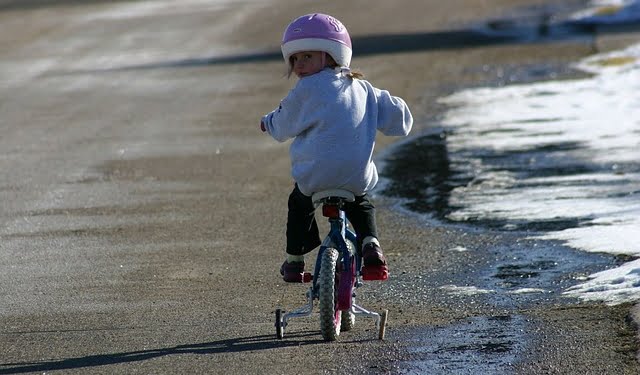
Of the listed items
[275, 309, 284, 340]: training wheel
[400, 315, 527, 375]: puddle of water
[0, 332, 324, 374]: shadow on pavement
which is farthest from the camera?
[275, 309, 284, 340]: training wheel

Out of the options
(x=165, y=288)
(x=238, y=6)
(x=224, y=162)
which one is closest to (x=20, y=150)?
(x=224, y=162)

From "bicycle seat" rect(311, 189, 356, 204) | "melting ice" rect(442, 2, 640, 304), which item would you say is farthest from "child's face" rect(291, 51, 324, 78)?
"melting ice" rect(442, 2, 640, 304)

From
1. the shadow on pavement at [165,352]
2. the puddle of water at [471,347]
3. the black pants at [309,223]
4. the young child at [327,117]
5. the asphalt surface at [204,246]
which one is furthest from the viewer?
the black pants at [309,223]

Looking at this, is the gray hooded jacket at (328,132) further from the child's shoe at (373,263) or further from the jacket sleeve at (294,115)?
the child's shoe at (373,263)

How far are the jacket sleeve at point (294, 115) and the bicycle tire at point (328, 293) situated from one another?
61cm

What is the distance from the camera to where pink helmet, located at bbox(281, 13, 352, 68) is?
255 inches

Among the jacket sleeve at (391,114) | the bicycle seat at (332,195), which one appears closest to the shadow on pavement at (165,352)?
the bicycle seat at (332,195)

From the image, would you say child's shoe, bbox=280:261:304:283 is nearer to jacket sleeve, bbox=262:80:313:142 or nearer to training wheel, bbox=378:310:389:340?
training wheel, bbox=378:310:389:340

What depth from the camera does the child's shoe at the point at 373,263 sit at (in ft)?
22.0

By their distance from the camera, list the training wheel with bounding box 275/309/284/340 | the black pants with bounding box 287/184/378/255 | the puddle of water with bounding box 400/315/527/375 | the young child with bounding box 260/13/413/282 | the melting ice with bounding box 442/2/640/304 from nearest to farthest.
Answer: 1. the puddle of water with bounding box 400/315/527/375
2. the young child with bounding box 260/13/413/282
3. the training wheel with bounding box 275/309/284/340
4. the black pants with bounding box 287/184/378/255
5. the melting ice with bounding box 442/2/640/304

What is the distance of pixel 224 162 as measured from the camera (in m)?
12.4

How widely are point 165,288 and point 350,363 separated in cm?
211

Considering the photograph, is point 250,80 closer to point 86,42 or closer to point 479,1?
point 86,42

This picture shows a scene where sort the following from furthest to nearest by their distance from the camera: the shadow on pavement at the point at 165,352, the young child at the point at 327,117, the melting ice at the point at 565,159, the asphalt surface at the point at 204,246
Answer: the melting ice at the point at 565,159 → the young child at the point at 327,117 → the asphalt surface at the point at 204,246 → the shadow on pavement at the point at 165,352
